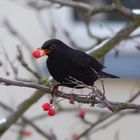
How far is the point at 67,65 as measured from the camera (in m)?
2.85

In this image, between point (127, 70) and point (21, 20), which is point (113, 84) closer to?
point (127, 70)

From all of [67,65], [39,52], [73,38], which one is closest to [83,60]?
[67,65]

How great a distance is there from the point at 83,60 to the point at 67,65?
3.1 inches

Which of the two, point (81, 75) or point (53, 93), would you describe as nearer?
point (53, 93)

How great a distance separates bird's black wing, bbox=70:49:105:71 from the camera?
285 cm

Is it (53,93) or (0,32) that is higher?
(53,93)

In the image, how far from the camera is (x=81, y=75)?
9.37 feet

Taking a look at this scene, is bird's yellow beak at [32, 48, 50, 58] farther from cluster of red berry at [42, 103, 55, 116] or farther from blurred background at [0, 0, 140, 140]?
blurred background at [0, 0, 140, 140]

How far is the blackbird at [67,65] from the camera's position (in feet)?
9.21

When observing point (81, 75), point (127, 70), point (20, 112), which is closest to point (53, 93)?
point (81, 75)

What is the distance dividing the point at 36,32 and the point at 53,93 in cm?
428

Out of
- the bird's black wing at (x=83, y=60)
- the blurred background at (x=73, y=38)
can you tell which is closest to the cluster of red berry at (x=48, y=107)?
the bird's black wing at (x=83, y=60)

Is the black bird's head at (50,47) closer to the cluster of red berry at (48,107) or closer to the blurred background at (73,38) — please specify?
the cluster of red berry at (48,107)

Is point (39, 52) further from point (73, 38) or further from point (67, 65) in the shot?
point (73, 38)
